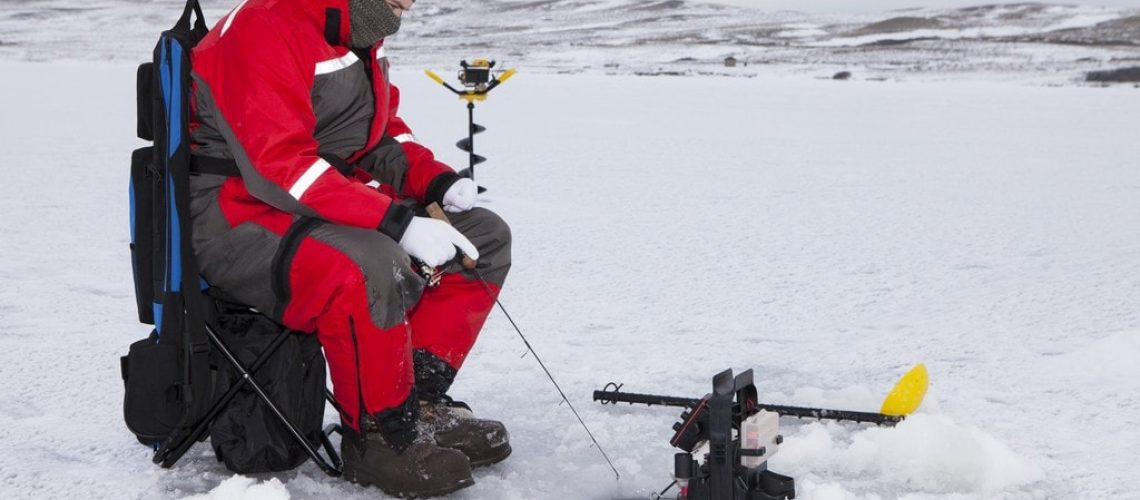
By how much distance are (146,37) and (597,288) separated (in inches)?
2098

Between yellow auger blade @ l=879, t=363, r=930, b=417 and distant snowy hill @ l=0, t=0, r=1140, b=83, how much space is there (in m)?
24.0

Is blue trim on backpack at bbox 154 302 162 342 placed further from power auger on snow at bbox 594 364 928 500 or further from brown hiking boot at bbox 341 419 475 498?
power auger on snow at bbox 594 364 928 500

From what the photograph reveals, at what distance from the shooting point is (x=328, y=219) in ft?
6.79

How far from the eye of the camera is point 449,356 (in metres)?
2.46

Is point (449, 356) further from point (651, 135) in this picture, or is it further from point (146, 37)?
point (146, 37)

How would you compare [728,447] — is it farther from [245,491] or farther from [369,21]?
[369,21]

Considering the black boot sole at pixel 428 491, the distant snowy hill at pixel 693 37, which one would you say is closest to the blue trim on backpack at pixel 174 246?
the black boot sole at pixel 428 491

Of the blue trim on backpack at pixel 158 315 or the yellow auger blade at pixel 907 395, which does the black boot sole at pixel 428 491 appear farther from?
the yellow auger blade at pixel 907 395

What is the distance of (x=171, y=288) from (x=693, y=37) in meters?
54.3

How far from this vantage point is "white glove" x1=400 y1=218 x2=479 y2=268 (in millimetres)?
2111

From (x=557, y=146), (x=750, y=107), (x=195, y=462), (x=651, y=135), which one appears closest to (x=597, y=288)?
(x=195, y=462)

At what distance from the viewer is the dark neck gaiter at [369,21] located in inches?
86.7

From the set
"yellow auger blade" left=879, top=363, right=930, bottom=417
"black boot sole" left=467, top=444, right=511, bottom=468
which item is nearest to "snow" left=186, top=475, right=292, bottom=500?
"black boot sole" left=467, top=444, right=511, bottom=468

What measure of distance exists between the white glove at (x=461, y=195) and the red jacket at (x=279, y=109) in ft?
1.11
